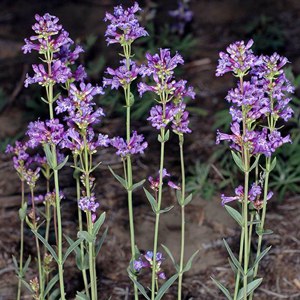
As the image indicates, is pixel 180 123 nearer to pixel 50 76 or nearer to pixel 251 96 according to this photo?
pixel 251 96

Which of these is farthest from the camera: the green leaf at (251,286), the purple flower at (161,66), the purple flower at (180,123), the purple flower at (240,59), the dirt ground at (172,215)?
the dirt ground at (172,215)

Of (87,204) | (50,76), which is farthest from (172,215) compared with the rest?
(50,76)

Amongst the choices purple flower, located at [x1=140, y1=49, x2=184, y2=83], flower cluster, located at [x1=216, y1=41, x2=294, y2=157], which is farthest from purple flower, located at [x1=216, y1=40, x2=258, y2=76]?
purple flower, located at [x1=140, y1=49, x2=184, y2=83]

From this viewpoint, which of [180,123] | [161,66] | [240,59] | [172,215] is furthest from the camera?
[172,215]

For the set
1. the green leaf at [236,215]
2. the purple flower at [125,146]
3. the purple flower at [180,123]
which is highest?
the purple flower at [180,123]

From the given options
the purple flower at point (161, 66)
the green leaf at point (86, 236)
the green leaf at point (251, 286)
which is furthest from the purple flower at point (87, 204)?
the green leaf at point (251, 286)

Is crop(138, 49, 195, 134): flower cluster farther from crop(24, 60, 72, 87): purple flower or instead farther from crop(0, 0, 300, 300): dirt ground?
crop(0, 0, 300, 300): dirt ground

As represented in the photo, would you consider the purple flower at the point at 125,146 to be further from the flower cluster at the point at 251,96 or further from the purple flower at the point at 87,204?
the flower cluster at the point at 251,96

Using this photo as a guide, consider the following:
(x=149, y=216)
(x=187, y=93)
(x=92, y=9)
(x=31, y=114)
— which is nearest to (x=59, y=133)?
(x=187, y=93)
